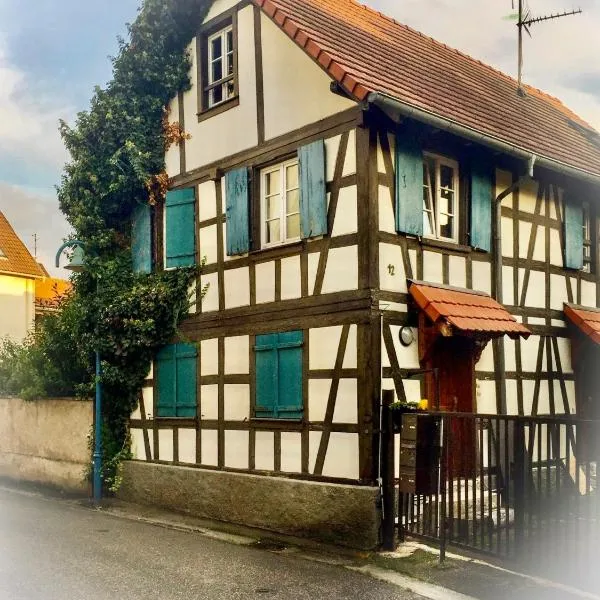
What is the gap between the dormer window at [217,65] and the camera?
1130 cm

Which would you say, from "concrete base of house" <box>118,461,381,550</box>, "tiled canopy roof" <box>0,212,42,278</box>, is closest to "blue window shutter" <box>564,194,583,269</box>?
"concrete base of house" <box>118,461,381,550</box>

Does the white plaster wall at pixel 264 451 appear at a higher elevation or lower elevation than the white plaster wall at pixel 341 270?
lower

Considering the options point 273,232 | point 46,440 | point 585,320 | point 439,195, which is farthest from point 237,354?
point 46,440

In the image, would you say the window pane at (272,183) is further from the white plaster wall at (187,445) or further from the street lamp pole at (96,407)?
the white plaster wall at (187,445)

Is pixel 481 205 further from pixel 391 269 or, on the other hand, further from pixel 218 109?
pixel 218 109

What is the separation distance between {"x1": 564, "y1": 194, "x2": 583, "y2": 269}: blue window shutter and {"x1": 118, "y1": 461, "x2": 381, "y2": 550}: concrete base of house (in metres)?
5.57

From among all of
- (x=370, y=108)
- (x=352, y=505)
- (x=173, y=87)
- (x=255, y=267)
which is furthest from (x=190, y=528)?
(x=173, y=87)

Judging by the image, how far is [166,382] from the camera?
12180 millimetres

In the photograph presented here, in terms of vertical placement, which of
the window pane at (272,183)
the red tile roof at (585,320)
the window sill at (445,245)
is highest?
the window pane at (272,183)

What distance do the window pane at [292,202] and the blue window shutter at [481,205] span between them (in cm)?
235

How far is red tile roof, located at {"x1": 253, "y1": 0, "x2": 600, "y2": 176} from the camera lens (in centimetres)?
959

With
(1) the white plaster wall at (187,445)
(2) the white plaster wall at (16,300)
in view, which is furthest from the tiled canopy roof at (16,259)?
(1) the white plaster wall at (187,445)

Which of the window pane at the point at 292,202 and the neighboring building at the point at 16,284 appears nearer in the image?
the window pane at the point at 292,202

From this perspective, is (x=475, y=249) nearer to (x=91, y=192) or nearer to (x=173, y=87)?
(x=173, y=87)
